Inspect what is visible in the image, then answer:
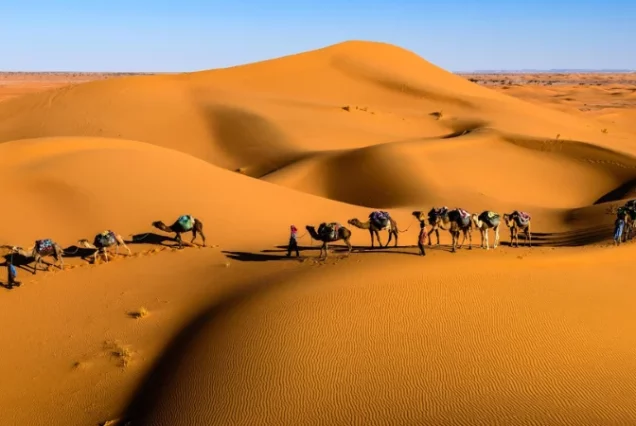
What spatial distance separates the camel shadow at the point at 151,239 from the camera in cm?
1452

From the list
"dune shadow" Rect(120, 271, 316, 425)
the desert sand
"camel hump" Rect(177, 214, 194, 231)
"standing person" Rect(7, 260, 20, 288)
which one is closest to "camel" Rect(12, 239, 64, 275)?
the desert sand

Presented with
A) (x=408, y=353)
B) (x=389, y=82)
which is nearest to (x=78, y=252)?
(x=408, y=353)

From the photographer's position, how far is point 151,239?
48.2 ft

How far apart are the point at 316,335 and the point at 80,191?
10.7 m

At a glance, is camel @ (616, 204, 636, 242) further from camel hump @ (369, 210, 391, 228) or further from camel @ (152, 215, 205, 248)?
camel @ (152, 215, 205, 248)

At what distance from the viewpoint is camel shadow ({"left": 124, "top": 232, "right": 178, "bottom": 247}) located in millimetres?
14519

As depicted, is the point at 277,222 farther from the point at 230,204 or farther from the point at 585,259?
the point at 585,259

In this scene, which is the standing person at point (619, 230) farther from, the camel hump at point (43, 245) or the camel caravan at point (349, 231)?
the camel hump at point (43, 245)

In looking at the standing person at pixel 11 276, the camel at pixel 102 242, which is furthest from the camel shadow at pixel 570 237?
the standing person at pixel 11 276

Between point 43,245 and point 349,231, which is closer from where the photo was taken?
point 43,245

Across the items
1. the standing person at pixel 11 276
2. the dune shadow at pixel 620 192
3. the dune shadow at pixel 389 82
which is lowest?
the standing person at pixel 11 276

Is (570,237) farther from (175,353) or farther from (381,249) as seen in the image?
(175,353)

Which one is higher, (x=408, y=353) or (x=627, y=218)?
(x=627, y=218)

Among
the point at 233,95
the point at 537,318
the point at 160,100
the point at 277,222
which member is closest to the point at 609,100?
the point at 233,95
